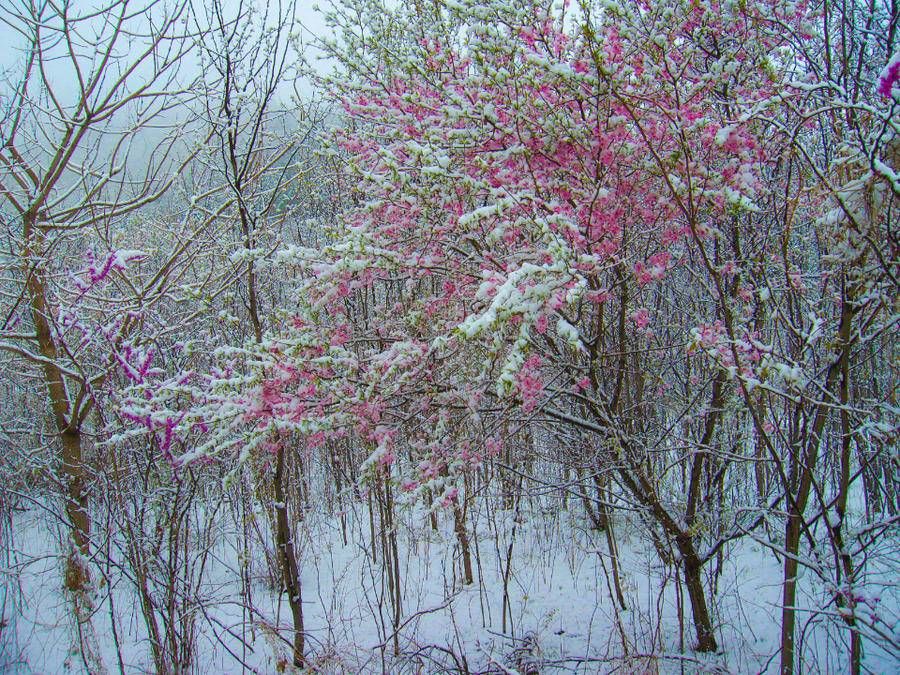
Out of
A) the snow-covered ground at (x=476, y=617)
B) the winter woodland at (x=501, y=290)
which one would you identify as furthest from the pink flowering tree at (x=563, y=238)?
the snow-covered ground at (x=476, y=617)

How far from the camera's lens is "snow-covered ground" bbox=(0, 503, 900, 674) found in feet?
12.6

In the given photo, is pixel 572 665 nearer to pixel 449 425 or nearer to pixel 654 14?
pixel 449 425

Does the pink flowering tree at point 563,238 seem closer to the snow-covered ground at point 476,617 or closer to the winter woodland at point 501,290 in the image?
the winter woodland at point 501,290

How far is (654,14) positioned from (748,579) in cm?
510

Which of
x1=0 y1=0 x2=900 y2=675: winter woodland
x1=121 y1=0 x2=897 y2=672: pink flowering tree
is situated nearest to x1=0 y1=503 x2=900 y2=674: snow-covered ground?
x1=0 y1=0 x2=900 y2=675: winter woodland

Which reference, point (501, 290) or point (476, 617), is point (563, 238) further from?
point (476, 617)

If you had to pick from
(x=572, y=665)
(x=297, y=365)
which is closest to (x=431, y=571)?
(x=572, y=665)

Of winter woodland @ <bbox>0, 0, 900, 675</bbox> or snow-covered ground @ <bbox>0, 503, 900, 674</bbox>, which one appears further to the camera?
snow-covered ground @ <bbox>0, 503, 900, 674</bbox>

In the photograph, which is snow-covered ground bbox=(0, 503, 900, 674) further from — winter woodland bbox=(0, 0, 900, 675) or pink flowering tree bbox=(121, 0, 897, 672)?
pink flowering tree bbox=(121, 0, 897, 672)

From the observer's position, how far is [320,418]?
11.1ft

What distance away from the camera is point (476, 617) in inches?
216

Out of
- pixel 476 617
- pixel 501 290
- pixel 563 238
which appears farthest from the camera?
pixel 476 617

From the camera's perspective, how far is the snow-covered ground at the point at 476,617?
3.85 m

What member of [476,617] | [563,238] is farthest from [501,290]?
[476,617]
